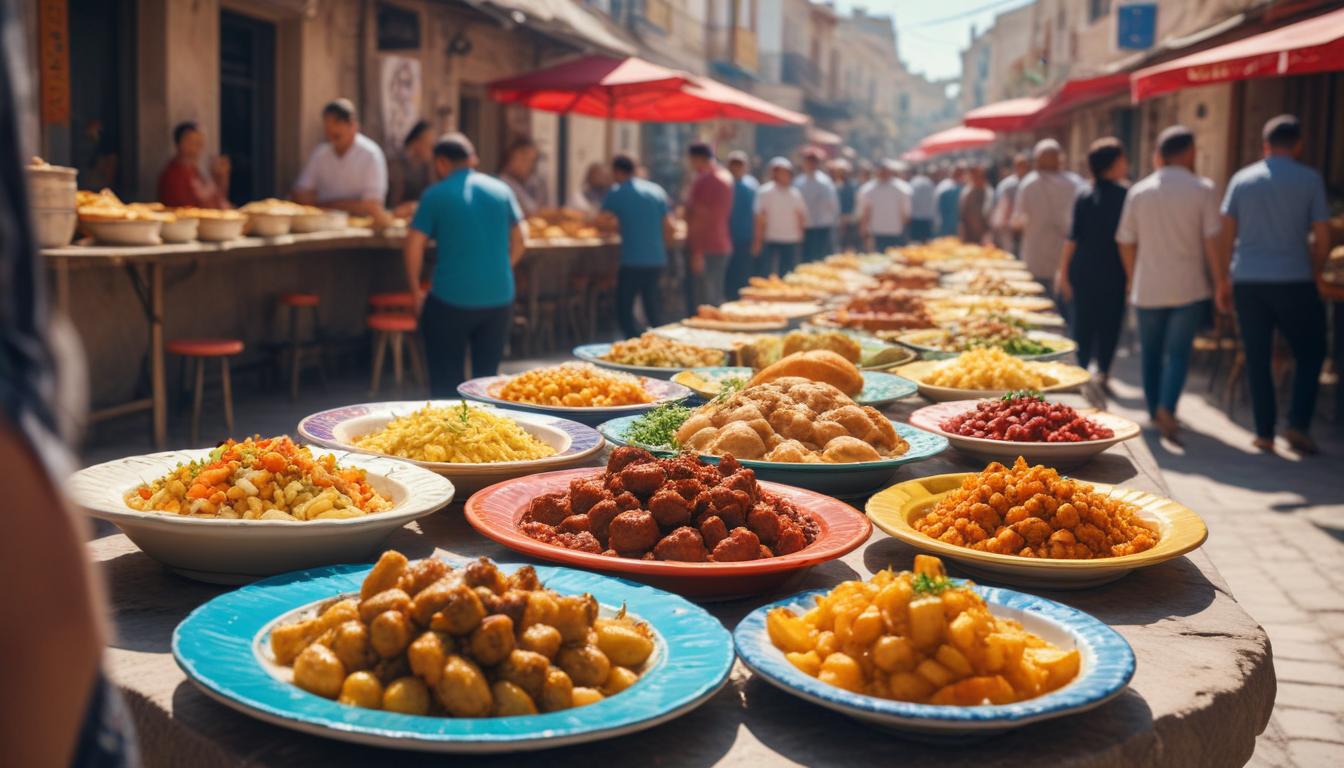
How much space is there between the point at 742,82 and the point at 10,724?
3685cm

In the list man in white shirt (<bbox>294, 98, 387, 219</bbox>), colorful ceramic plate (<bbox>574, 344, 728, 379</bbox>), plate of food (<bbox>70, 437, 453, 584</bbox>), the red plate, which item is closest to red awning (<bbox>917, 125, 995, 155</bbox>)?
man in white shirt (<bbox>294, 98, 387, 219</bbox>)

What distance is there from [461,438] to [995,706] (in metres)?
1.53

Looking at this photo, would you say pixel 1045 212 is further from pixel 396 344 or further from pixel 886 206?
pixel 886 206

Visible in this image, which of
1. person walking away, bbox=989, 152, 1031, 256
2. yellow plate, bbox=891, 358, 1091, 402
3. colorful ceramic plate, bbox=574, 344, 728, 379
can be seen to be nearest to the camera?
yellow plate, bbox=891, 358, 1091, 402

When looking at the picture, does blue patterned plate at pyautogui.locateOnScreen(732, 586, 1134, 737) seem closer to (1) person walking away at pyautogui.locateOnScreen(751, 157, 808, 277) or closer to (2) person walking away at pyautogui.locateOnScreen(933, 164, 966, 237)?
(1) person walking away at pyautogui.locateOnScreen(751, 157, 808, 277)

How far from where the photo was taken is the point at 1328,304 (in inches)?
396

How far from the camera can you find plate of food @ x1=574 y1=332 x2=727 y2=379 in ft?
14.6

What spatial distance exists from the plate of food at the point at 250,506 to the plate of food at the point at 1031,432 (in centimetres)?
147

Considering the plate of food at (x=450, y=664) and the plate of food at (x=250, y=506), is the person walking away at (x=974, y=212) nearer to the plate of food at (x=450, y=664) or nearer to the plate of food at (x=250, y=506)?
the plate of food at (x=250, y=506)

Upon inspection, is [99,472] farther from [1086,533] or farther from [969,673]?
[1086,533]

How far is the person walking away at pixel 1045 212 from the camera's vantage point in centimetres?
1143

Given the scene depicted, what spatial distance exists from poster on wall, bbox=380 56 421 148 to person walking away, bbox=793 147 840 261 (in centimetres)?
650

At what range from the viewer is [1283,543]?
19.9 ft

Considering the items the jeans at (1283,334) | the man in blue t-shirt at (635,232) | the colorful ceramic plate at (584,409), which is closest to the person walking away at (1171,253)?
the jeans at (1283,334)
